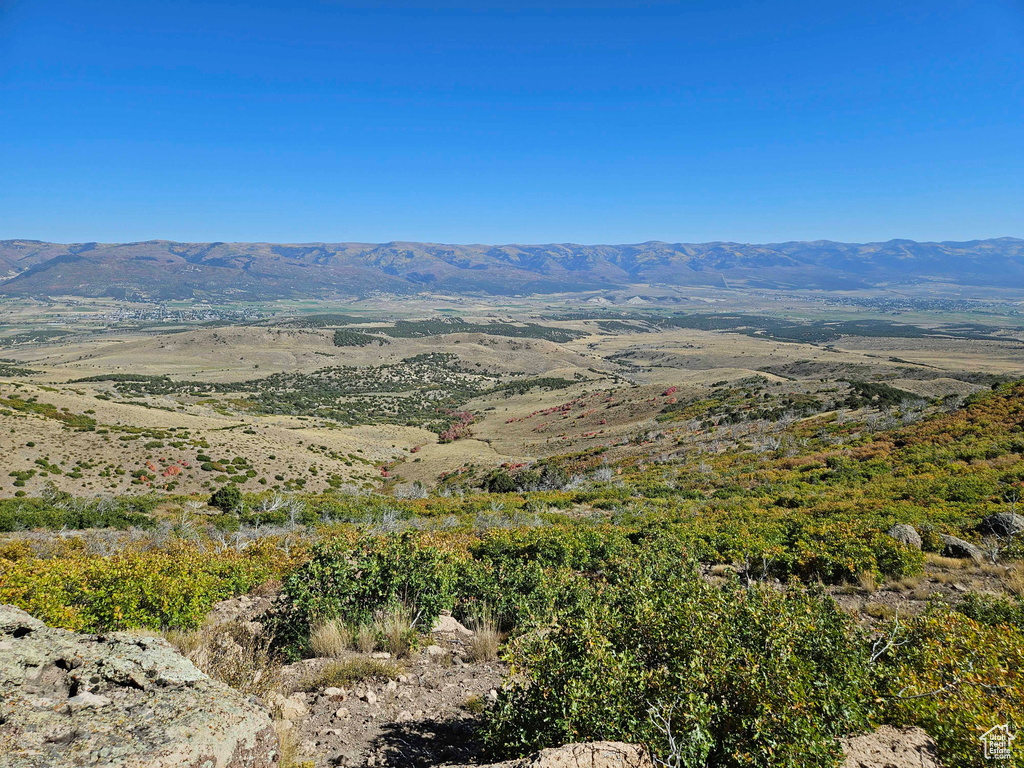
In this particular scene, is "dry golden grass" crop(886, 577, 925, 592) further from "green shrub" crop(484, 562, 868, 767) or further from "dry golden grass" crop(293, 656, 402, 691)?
"dry golden grass" crop(293, 656, 402, 691)

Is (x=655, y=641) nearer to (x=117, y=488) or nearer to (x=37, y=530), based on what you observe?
(x=37, y=530)

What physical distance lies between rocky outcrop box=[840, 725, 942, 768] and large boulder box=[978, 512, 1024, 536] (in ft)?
32.6

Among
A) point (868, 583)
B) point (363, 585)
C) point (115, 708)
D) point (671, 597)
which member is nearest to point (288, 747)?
point (115, 708)

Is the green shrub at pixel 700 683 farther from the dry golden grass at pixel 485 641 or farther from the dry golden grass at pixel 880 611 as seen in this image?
the dry golden grass at pixel 880 611

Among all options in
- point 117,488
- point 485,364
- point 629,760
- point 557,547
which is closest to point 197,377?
point 485,364

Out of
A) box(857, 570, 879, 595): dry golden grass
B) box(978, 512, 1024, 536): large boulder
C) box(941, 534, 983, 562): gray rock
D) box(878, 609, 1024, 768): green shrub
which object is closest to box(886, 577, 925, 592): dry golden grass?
box(857, 570, 879, 595): dry golden grass

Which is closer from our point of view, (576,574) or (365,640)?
(365,640)

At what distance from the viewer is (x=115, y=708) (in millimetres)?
3248

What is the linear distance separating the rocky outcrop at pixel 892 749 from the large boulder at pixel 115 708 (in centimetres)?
402

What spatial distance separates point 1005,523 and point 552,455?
30183mm

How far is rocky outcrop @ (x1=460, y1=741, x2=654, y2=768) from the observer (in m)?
A: 3.01

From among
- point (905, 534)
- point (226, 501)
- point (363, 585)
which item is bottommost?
point (226, 501)

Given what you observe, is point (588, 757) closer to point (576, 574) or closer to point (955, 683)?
point (955, 683)

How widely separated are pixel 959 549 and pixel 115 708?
13743mm
